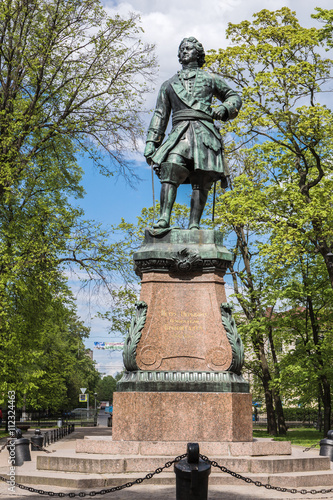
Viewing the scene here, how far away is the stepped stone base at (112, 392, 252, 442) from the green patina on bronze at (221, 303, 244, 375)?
0.48m

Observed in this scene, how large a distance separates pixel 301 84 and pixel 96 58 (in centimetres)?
734

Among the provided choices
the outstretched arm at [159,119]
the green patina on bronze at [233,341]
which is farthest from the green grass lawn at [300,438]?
the outstretched arm at [159,119]

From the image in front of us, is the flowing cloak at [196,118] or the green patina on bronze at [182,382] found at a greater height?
the flowing cloak at [196,118]

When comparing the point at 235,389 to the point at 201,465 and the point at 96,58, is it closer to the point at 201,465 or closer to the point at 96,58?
the point at 201,465

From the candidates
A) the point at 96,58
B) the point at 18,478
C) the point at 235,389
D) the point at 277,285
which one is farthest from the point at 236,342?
the point at 277,285

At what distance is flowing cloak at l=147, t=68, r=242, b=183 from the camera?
9.92 m

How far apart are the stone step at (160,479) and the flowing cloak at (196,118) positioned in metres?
4.66

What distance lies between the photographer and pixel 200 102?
10102mm

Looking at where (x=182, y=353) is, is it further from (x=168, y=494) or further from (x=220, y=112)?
(x=220, y=112)

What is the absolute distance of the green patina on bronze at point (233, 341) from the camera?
868cm

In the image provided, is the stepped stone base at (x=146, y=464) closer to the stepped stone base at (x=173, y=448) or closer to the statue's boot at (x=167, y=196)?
the stepped stone base at (x=173, y=448)

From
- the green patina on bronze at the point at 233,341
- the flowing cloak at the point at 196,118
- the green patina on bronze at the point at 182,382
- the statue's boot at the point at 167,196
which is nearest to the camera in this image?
the green patina on bronze at the point at 182,382

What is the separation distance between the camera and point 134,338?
8.76 metres

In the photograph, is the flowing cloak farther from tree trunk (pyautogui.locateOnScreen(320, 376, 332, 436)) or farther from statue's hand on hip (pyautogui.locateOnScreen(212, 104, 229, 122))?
tree trunk (pyautogui.locateOnScreen(320, 376, 332, 436))
